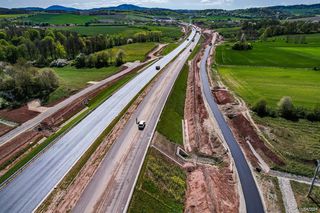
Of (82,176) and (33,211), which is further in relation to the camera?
Answer: (82,176)

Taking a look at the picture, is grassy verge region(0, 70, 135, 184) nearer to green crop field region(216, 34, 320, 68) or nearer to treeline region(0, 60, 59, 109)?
treeline region(0, 60, 59, 109)

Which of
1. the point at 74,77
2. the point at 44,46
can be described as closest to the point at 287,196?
the point at 74,77

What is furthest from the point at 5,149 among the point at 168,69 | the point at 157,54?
the point at 157,54

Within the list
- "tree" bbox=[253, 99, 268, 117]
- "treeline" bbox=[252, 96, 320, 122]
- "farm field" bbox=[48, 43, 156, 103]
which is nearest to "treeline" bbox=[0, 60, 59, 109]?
"farm field" bbox=[48, 43, 156, 103]

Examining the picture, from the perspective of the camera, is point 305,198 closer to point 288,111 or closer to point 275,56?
point 288,111

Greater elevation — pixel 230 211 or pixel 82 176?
pixel 82 176

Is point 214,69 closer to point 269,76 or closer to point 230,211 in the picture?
point 269,76

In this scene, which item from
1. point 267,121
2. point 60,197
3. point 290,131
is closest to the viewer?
point 60,197
